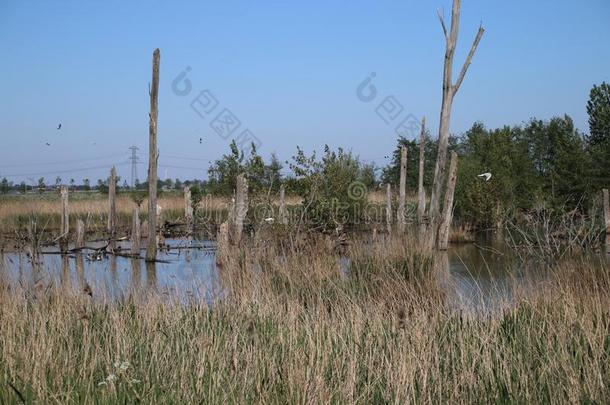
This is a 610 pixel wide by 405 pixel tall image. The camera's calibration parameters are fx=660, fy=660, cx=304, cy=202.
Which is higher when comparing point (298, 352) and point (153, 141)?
point (153, 141)

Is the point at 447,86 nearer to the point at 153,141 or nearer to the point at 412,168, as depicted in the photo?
the point at 153,141

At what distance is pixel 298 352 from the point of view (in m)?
5.00

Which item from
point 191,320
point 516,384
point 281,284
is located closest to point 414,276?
point 281,284

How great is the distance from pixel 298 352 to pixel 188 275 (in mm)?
5647

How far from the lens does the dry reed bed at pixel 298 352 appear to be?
4402mm

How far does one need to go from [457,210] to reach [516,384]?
75.8ft

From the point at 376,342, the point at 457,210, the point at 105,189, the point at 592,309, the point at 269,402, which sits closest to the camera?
the point at 269,402

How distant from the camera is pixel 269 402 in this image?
14.2 ft

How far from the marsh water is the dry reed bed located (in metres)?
0.28

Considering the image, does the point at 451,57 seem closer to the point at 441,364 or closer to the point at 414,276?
the point at 414,276

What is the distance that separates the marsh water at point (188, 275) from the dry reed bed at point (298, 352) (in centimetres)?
28

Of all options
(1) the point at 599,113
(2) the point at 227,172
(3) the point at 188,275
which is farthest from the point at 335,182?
(1) the point at 599,113

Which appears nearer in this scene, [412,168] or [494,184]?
[494,184]

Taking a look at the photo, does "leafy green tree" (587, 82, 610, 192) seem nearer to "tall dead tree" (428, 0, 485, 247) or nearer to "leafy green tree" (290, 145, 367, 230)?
"leafy green tree" (290, 145, 367, 230)
